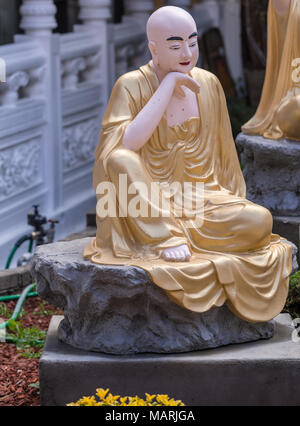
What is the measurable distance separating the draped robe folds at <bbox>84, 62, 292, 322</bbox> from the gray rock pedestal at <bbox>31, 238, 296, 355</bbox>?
0.27 ft

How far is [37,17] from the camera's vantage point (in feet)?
24.5

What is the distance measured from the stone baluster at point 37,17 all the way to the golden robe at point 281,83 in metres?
1.80

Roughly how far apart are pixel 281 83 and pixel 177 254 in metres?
2.59

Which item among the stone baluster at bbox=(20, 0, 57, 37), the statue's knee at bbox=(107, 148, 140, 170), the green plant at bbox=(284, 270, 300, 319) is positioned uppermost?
the stone baluster at bbox=(20, 0, 57, 37)

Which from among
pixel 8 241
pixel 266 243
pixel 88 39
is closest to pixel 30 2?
pixel 88 39

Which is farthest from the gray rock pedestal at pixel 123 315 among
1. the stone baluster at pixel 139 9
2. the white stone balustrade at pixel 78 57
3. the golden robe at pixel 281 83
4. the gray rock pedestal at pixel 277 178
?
the stone baluster at pixel 139 9

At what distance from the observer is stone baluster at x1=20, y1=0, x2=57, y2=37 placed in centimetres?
743

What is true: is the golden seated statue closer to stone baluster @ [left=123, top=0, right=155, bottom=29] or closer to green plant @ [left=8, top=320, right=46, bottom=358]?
green plant @ [left=8, top=320, right=46, bottom=358]

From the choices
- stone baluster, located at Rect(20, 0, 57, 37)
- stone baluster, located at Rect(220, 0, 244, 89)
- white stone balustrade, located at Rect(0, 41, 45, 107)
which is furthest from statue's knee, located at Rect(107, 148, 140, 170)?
stone baluster, located at Rect(220, 0, 244, 89)

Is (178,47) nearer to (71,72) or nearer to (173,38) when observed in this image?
(173,38)

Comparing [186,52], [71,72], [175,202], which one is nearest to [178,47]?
[186,52]
